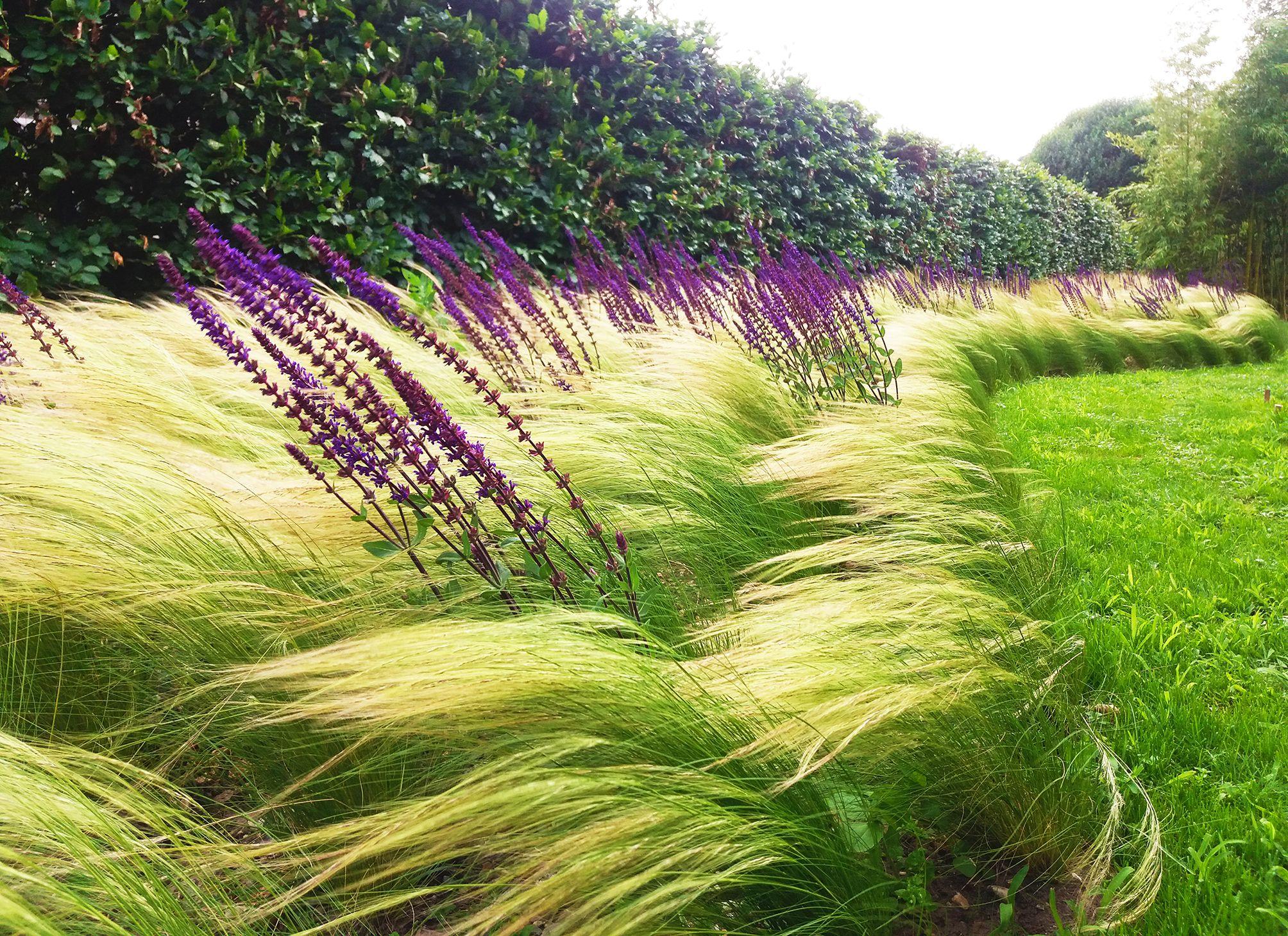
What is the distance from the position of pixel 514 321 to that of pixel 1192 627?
8.30ft

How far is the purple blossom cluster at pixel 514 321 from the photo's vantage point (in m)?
2.99

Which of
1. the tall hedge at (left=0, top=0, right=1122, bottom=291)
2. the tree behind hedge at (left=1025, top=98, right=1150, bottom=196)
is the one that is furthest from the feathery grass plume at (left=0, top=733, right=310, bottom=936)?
the tree behind hedge at (left=1025, top=98, right=1150, bottom=196)

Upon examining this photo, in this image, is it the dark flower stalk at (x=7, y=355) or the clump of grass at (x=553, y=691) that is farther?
the dark flower stalk at (x=7, y=355)

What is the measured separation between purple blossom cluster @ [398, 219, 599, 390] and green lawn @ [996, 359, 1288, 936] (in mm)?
1917

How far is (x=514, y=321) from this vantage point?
3223 mm

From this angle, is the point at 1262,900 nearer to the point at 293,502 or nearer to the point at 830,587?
the point at 830,587

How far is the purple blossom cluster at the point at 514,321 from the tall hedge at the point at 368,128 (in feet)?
2.72

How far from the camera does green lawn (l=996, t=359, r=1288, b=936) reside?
3.89 ft

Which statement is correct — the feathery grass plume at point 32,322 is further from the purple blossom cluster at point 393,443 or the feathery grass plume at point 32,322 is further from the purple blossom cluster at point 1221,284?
the purple blossom cluster at point 1221,284

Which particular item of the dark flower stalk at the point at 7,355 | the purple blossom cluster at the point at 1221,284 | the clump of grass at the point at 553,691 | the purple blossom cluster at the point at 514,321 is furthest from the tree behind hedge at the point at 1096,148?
the dark flower stalk at the point at 7,355

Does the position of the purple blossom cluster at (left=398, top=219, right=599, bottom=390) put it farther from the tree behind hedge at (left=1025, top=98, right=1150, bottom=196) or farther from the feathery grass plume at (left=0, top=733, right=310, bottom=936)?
the tree behind hedge at (left=1025, top=98, right=1150, bottom=196)

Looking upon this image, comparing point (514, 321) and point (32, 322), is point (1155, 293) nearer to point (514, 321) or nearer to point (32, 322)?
point (514, 321)

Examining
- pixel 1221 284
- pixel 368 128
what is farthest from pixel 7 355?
pixel 1221 284

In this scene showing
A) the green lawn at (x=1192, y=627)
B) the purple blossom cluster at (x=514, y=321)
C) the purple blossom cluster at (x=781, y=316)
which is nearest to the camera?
the green lawn at (x=1192, y=627)
